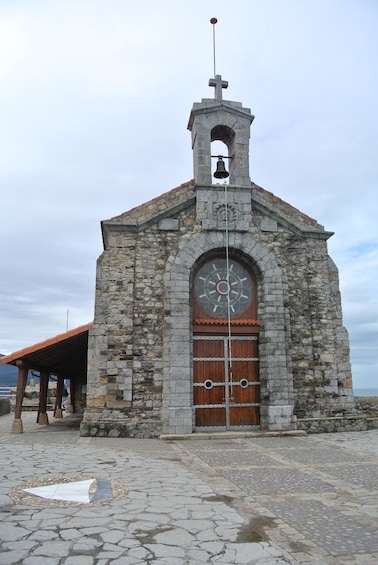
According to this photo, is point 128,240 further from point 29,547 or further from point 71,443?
point 29,547

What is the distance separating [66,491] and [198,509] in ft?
5.38

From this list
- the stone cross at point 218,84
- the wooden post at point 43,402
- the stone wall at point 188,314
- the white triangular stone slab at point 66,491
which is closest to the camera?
the white triangular stone slab at point 66,491

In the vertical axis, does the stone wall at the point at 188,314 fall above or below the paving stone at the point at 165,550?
above

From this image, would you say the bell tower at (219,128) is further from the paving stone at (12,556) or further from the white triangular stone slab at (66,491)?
the paving stone at (12,556)

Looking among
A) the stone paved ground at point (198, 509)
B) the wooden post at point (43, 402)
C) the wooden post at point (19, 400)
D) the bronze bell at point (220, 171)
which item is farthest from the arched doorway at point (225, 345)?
the wooden post at point (43, 402)

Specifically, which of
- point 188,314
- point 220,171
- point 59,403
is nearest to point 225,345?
point 188,314

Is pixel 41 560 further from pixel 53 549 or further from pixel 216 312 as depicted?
pixel 216 312

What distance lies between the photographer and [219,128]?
42.8ft

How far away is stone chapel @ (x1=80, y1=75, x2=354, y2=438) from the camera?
35.7 feet

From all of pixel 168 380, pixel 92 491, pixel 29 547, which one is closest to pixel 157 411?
pixel 168 380

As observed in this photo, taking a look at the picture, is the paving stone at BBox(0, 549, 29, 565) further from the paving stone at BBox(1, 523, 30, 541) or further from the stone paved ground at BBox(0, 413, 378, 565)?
the paving stone at BBox(1, 523, 30, 541)

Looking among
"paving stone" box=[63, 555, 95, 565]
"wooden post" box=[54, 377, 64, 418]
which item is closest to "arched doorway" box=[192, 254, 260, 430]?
"paving stone" box=[63, 555, 95, 565]

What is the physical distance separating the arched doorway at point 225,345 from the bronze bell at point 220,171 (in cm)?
225

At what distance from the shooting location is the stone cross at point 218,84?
12844mm
